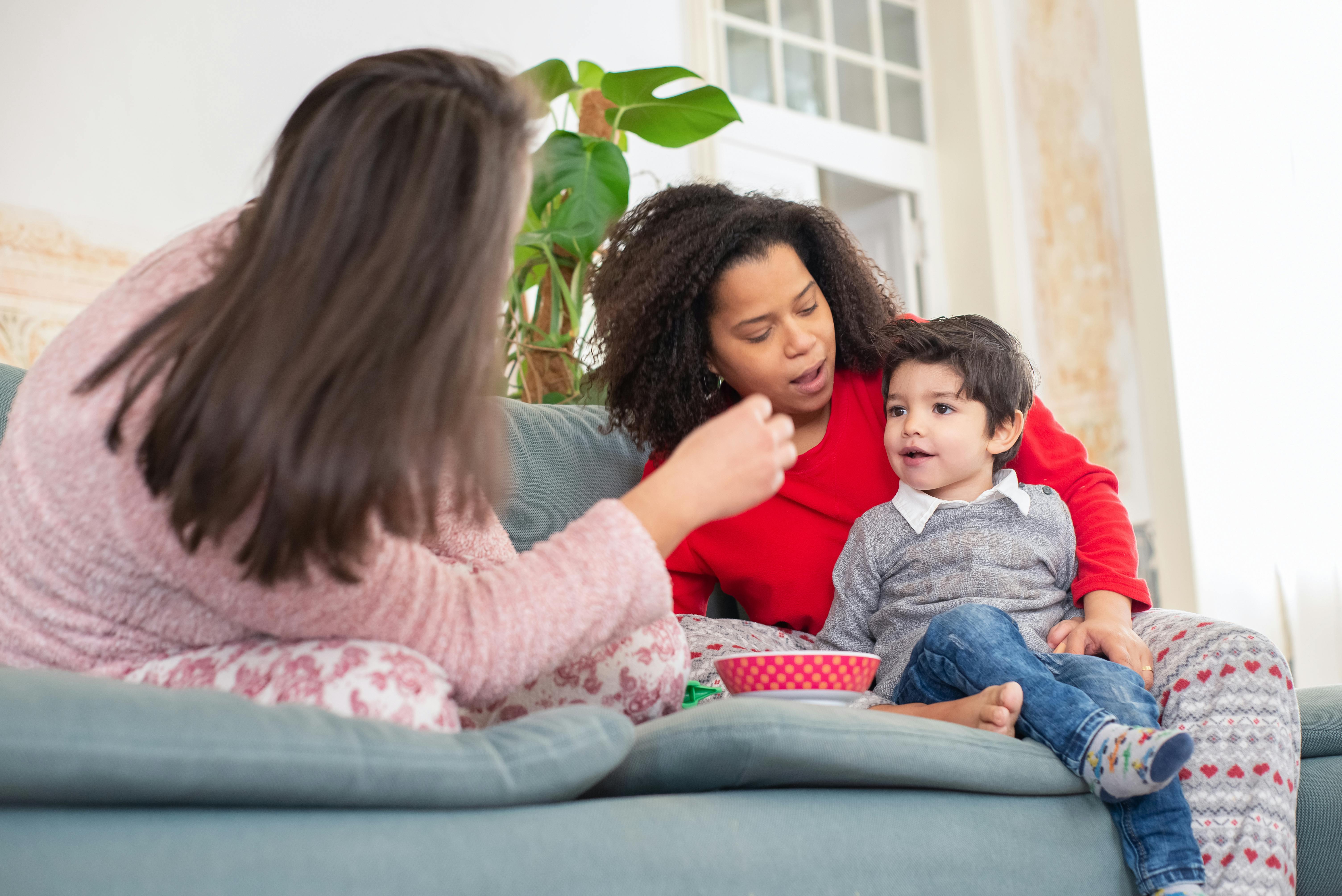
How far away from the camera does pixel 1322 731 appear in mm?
1232

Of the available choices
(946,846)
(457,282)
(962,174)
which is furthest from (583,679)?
(962,174)

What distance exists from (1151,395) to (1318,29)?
42.7 inches

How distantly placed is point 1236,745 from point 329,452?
3.00 ft

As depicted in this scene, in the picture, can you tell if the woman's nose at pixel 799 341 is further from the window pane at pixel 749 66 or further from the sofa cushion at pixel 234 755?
the window pane at pixel 749 66

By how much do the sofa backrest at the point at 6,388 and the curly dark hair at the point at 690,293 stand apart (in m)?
0.85

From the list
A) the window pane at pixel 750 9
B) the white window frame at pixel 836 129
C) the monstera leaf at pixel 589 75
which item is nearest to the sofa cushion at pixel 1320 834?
the monstera leaf at pixel 589 75

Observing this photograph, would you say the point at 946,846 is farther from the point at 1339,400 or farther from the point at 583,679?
the point at 1339,400

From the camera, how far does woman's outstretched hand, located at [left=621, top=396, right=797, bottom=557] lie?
0.87 metres

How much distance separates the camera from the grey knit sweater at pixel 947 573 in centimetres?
142

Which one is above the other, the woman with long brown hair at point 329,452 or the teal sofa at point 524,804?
the woman with long brown hair at point 329,452

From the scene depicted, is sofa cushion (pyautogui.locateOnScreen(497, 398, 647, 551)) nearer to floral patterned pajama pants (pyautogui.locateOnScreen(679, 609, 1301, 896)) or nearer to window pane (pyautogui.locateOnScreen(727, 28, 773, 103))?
floral patterned pajama pants (pyautogui.locateOnScreen(679, 609, 1301, 896))

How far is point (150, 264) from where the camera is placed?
2.81 ft

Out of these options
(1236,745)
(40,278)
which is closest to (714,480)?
(1236,745)

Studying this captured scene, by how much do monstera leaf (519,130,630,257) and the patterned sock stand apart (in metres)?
1.49
